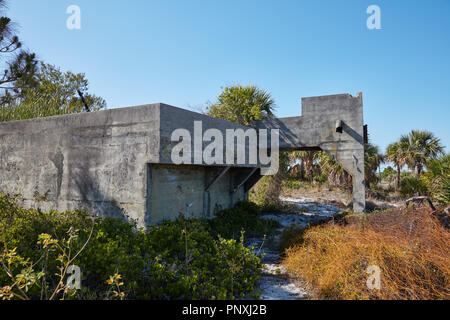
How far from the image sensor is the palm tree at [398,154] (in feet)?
66.3

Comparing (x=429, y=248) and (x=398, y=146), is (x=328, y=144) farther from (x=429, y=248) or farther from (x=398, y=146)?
(x=398, y=146)

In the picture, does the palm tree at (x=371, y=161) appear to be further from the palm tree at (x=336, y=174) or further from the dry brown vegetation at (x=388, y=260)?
the dry brown vegetation at (x=388, y=260)

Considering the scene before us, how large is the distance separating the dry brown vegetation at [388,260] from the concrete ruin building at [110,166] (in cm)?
320

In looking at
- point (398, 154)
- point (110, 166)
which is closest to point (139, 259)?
point (110, 166)

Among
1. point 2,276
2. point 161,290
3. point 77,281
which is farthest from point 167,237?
point 2,276

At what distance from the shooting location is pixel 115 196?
6098mm

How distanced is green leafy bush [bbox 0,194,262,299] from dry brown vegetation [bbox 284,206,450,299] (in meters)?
1.15

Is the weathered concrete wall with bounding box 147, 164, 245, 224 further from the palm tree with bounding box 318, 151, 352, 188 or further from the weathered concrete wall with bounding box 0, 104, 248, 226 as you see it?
the palm tree with bounding box 318, 151, 352, 188

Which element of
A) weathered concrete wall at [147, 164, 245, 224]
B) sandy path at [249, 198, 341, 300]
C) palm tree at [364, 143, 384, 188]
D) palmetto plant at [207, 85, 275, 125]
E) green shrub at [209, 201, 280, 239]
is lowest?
sandy path at [249, 198, 341, 300]

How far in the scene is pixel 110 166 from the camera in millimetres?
6184

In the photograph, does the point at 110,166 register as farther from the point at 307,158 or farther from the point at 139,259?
the point at 307,158

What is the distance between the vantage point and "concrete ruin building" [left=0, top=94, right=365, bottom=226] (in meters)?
5.84

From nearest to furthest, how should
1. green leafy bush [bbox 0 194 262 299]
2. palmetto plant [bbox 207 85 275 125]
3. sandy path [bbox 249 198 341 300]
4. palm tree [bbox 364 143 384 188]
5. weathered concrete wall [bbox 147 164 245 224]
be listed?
green leafy bush [bbox 0 194 262 299], sandy path [bbox 249 198 341 300], weathered concrete wall [bbox 147 164 245 224], palmetto plant [bbox 207 85 275 125], palm tree [bbox 364 143 384 188]

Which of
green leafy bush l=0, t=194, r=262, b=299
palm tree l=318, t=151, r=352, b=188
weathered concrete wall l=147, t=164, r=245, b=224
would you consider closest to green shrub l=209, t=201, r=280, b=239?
weathered concrete wall l=147, t=164, r=245, b=224
